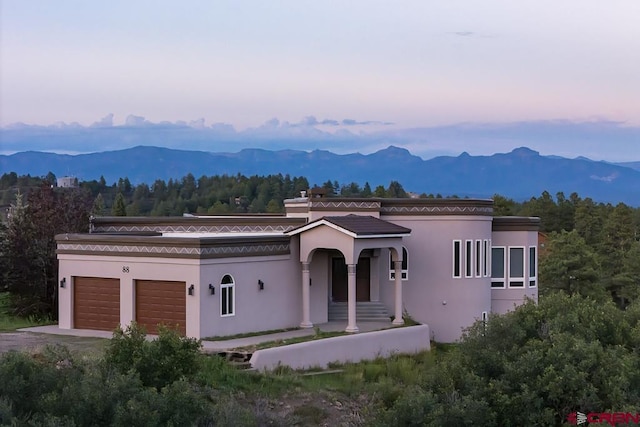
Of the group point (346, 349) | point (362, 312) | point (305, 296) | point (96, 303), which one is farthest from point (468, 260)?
point (96, 303)

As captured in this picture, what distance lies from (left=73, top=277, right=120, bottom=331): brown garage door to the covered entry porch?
546cm

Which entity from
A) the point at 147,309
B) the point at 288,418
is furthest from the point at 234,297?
the point at 288,418

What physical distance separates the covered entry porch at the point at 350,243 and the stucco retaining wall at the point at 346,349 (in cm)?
73

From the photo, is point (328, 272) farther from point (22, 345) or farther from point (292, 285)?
point (22, 345)

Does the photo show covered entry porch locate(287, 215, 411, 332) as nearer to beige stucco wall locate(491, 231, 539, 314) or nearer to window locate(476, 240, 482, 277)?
window locate(476, 240, 482, 277)

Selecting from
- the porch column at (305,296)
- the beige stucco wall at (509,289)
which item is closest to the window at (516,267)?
the beige stucco wall at (509,289)

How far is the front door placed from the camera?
101ft

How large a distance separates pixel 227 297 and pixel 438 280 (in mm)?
8373

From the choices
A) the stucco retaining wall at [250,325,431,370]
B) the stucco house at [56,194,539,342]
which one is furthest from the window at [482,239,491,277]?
the stucco retaining wall at [250,325,431,370]

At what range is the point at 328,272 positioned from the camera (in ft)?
99.9

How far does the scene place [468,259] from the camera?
31500 mm

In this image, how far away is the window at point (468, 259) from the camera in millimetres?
31469

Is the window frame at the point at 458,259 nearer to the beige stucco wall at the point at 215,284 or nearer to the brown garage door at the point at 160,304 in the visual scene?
the beige stucco wall at the point at 215,284

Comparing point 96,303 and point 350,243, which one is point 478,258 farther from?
point 96,303
